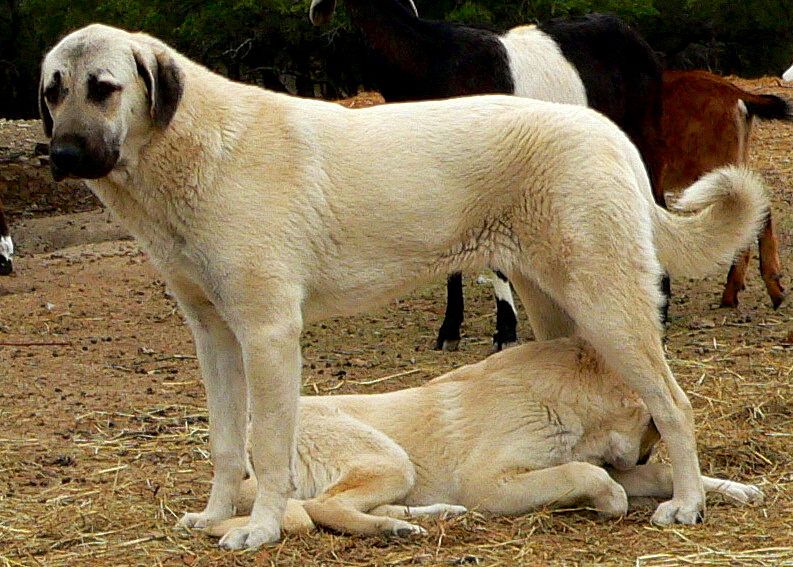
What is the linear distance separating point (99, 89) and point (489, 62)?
13.4 ft

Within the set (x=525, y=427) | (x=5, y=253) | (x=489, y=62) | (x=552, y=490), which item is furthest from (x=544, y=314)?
(x=5, y=253)

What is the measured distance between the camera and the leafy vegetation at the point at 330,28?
63.1 ft

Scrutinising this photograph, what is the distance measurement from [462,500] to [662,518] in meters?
0.72

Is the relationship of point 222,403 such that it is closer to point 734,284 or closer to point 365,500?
point 365,500

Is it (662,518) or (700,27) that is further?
(700,27)

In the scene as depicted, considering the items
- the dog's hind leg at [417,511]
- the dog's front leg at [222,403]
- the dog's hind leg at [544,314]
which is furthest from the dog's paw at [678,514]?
the dog's front leg at [222,403]

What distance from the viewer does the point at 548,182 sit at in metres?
4.70

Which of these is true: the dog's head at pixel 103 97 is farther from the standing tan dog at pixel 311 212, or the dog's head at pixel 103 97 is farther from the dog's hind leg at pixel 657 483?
the dog's hind leg at pixel 657 483

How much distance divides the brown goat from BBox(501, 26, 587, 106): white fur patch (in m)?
1.12

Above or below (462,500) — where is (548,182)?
above

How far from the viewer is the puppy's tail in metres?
5.06

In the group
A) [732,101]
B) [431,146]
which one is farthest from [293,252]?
[732,101]

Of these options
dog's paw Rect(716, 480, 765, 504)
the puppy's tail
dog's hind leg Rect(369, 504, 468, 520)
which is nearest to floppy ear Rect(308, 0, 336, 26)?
the puppy's tail

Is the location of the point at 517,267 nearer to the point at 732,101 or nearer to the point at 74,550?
the point at 74,550
